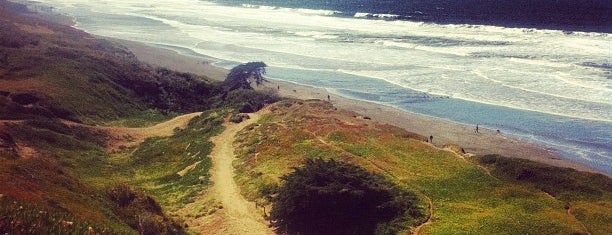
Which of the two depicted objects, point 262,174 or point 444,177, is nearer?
point 444,177

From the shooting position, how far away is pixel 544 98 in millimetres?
53719

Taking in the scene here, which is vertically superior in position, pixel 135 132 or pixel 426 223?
pixel 426 223

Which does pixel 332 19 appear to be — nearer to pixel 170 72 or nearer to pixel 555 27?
pixel 555 27

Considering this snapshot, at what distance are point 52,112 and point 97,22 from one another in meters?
91.3

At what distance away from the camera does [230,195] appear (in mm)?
29438

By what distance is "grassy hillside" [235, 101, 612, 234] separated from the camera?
23.1m

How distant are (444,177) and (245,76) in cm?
3912

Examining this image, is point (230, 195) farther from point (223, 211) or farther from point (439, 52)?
point (439, 52)

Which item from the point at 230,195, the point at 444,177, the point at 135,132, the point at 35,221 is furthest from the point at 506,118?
the point at 35,221

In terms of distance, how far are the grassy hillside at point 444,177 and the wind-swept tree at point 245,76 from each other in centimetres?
1930

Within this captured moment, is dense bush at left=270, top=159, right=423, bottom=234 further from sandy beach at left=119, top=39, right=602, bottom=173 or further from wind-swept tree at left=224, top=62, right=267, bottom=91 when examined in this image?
wind-swept tree at left=224, top=62, right=267, bottom=91

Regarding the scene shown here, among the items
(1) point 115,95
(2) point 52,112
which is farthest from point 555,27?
(2) point 52,112

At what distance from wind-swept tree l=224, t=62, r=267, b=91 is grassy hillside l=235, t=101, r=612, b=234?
19.3 meters

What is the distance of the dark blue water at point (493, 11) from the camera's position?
106188 mm
